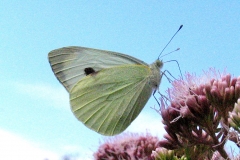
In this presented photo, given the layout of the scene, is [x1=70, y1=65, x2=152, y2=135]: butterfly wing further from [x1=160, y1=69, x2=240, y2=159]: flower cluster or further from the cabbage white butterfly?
[x1=160, y1=69, x2=240, y2=159]: flower cluster

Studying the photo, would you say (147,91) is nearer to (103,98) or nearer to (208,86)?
(103,98)

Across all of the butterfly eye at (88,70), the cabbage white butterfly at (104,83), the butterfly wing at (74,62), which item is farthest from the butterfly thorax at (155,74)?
the butterfly eye at (88,70)

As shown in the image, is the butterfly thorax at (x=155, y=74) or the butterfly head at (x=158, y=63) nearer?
the butterfly thorax at (x=155, y=74)

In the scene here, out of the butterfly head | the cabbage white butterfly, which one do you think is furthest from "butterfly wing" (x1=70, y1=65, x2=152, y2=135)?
the butterfly head

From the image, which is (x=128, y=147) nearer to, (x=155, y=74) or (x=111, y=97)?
(x=111, y=97)

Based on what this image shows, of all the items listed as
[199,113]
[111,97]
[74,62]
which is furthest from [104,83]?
[199,113]

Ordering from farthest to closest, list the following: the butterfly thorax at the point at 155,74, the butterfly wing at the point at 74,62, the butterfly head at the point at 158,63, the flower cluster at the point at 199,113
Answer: the butterfly wing at the point at 74,62 < the butterfly head at the point at 158,63 < the butterfly thorax at the point at 155,74 < the flower cluster at the point at 199,113

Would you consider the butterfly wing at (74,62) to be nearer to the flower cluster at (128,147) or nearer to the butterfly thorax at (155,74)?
the butterfly thorax at (155,74)
